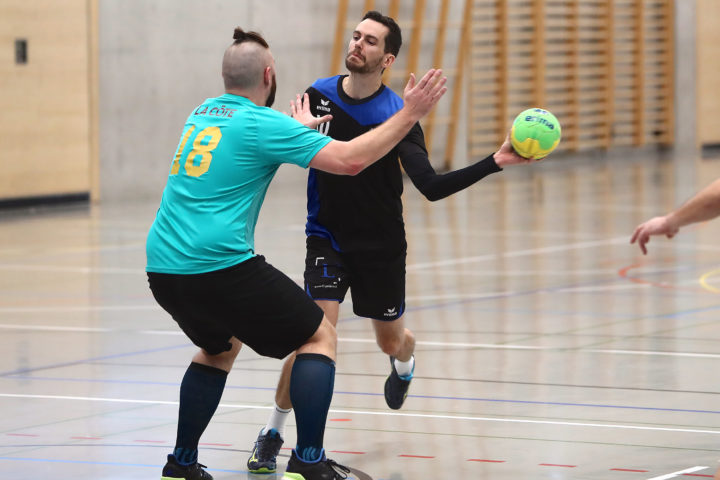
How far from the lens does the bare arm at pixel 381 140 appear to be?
4.89m

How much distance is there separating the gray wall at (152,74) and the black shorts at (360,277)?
42.9 ft

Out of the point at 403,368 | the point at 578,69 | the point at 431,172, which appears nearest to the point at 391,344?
the point at 403,368

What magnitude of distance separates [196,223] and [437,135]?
62.9 feet

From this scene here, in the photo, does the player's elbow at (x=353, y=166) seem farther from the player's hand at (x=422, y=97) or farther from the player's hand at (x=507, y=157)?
the player's hand at (x=507, y=157)

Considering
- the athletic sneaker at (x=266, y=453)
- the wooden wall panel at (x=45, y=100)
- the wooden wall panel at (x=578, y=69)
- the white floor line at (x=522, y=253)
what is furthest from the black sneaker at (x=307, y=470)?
the wooden wall panel at (x=578, y=69)

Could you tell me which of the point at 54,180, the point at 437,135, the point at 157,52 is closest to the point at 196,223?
the point at 54,180

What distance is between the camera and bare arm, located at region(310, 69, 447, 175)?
489 cm

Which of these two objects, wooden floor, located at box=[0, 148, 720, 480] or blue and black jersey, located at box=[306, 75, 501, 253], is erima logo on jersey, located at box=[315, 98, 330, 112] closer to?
blue and black jersey, located at box=[306, 75, 501, 253]

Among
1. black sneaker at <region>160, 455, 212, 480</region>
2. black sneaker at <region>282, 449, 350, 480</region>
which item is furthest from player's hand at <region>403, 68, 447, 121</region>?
black sneaker at <region>160, 455, 212, 480</region>

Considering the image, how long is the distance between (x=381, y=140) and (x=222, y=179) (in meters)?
0.59

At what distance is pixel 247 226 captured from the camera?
4.97 m

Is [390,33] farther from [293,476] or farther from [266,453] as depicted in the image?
[293,476]

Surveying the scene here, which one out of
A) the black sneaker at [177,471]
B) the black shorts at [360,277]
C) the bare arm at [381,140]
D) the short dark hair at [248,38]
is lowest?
the black sneaker at [177,471]

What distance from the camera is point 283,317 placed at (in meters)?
4.88
